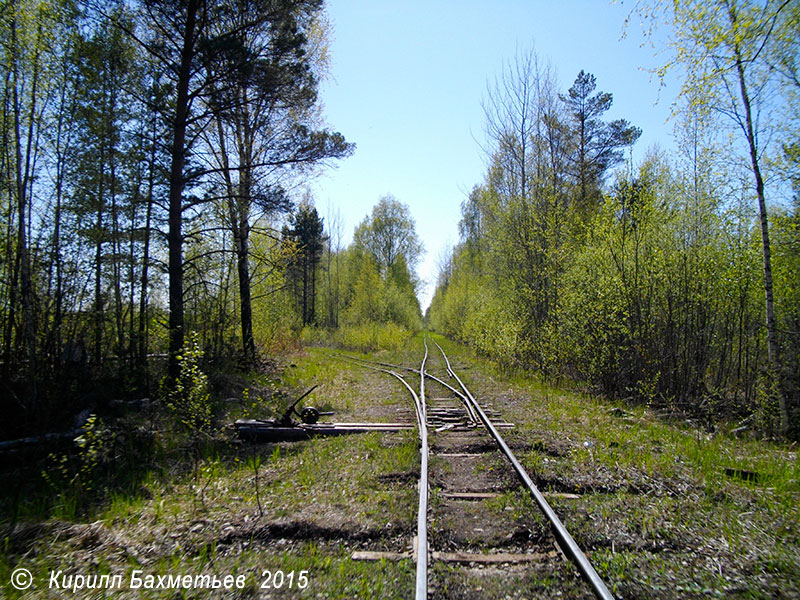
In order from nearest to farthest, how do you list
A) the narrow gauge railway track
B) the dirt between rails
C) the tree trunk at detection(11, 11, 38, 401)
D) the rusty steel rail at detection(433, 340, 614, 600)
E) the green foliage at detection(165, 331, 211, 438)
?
the rusty steel rail at detection(433, 340, 614, 600), the narrow gauge railway track, the dirt between rails, the green foliage at detection(165, 331, 211, 438), the tree trunk at detection(11, 11, 38, 401)

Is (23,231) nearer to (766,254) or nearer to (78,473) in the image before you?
(78,473)

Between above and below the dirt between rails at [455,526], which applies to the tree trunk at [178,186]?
above

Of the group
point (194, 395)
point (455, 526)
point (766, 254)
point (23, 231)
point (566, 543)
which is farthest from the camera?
point (766, 254)

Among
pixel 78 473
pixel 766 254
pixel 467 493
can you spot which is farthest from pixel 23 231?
pixel 766 254

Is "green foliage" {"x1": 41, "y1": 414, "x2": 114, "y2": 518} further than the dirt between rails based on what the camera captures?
Yes

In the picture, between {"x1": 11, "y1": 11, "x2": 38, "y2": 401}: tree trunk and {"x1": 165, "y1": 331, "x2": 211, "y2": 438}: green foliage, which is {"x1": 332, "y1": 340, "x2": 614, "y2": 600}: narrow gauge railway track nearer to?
{"x1": 165, "y1": 331, "x2": 211, "y2": 438}: green foliage

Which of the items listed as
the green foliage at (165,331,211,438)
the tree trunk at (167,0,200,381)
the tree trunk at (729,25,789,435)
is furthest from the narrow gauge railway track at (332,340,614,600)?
the tree trunk at (729,25,789,435)

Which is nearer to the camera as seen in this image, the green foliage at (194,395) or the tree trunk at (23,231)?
the green foliage at (194,395)

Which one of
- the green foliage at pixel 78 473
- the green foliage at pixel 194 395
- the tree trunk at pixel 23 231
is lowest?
the green foliage at pixel 78 473

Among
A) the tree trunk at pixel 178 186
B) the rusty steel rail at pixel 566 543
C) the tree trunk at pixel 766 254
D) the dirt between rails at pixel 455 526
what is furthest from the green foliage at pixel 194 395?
the tree trunk at pixel 766 254

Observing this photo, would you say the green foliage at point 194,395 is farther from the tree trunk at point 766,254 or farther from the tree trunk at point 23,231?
the tree trunk at point 766,254

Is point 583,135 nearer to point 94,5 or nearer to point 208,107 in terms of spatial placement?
point 208,107

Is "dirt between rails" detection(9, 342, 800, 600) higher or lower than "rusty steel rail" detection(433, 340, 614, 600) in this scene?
lower

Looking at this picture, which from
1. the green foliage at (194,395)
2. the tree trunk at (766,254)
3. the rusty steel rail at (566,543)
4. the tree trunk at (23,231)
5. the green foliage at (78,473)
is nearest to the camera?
the rusty steel rail at (566,543)
